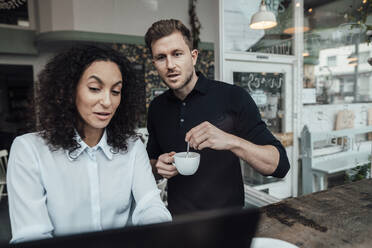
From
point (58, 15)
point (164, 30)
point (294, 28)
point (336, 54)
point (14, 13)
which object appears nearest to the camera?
point (164, 30)

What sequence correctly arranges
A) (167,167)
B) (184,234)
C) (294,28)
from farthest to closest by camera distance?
1. (294,28)
2. (167,167)
3. (184,234)

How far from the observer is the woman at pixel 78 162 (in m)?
0.82

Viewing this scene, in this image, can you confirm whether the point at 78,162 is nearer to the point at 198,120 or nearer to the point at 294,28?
the point at 198,120

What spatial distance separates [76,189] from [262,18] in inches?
116

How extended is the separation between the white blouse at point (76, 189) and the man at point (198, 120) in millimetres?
318

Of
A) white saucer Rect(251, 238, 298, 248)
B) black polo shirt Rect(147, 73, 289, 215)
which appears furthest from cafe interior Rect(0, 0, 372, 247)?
white saucer Rect(251, 238, 298, 248)

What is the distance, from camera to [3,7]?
4223 mm

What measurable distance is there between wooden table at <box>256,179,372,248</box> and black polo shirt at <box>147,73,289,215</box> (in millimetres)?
309

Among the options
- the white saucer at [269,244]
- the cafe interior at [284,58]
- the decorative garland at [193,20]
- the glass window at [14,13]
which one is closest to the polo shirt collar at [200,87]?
the white saucer at [269,244]

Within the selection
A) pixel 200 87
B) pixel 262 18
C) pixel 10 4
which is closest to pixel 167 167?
pixel 200 87

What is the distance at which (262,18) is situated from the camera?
3037 mm

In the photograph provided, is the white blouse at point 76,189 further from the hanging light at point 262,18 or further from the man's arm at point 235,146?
the hanging light at point 262,18

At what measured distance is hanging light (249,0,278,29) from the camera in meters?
3.02

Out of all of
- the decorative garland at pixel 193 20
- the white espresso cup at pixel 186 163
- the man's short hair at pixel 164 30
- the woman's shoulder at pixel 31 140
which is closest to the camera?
the woman's shoulder at pixel 31 140
